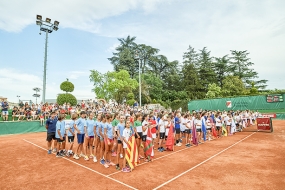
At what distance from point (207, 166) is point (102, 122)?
4.65m

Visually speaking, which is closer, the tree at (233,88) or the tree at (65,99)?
the tree at (65,99)

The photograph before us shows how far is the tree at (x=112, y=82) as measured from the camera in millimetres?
36406

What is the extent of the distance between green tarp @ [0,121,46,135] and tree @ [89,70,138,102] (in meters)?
18.5

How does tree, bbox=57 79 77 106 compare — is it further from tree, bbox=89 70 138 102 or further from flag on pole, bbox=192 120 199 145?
flag on pole, bbox=192 120 199 145

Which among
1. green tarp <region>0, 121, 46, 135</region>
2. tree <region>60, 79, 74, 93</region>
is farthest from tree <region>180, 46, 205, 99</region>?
green tarp <region>0, 121, 46, 135</region>

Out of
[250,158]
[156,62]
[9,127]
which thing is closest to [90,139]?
[250,158]

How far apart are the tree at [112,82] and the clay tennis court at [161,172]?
91.8 ft

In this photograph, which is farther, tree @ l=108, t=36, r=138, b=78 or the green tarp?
tree @ l=108, t=36, r=138, b=78

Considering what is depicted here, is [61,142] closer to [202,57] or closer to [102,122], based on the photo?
[102,122]

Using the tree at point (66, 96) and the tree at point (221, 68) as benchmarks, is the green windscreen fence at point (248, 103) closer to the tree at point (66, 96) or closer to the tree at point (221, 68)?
the tree at point (66, 96)

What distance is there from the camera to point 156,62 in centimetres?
5628

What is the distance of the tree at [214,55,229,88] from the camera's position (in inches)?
2164

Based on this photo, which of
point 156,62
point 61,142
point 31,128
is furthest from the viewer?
point 156,62

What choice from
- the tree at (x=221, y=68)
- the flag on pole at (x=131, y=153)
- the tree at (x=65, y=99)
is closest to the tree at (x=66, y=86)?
the tree at (x=65, y=99)
